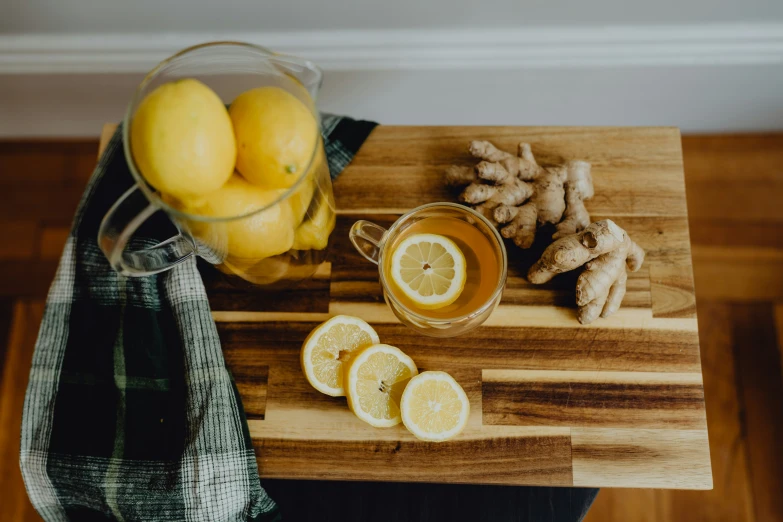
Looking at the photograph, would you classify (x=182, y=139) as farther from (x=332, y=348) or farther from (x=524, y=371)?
(x=524, y=371)

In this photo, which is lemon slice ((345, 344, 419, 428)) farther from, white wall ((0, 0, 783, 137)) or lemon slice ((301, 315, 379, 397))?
white wall ((0, 0, 783, 137))

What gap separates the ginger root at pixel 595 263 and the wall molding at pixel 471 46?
472 mm

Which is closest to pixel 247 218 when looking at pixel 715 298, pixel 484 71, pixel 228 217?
pixel 228 217

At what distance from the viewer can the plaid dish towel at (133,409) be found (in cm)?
73

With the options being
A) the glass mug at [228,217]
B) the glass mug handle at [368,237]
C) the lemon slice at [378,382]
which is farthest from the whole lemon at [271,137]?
the lemon slice at [378,382]

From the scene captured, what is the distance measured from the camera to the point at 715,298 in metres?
1.37

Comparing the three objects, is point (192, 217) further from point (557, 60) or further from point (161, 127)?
point (557, 60)

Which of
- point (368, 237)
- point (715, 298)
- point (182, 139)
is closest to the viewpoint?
point (182, 139)

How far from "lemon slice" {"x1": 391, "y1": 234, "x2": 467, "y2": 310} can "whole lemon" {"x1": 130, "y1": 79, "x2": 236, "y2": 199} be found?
0.26 m

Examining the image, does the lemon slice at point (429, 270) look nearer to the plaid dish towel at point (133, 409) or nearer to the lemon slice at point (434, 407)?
the lemon slice at point (434, 407)

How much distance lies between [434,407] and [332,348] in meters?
0.14

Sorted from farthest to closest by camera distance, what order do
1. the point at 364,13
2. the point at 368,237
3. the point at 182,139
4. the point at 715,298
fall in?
the point at 715,298 < the point at 364,13 < the point at 368,237 < the point at 182,139

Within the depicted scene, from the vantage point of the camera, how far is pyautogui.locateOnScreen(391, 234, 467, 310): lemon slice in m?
0.71

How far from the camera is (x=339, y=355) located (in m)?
0.75
